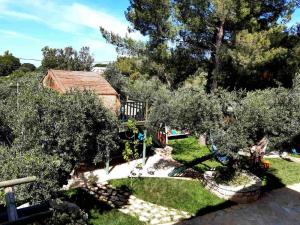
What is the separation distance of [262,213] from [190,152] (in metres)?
8.74

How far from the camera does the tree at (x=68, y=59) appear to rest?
51.7 m

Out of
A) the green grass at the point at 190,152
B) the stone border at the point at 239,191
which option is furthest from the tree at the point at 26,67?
the stone border at the point at 239,191

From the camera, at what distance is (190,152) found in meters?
20.5

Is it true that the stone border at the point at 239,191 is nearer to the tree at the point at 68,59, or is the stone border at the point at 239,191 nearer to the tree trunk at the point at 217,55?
the tree trunk at the point at 217,55

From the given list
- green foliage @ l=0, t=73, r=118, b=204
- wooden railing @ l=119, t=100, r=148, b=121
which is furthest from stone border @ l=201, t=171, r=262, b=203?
green foliage @ l=0, t=73, r=118, b=204

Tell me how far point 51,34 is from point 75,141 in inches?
2729

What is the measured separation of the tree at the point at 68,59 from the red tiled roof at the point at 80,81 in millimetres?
33169

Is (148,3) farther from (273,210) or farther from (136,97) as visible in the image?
(273,210)

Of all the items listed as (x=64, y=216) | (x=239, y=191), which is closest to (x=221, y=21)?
(x=239, y=191)

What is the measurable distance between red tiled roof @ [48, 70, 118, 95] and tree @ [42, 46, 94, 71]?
3317 cm

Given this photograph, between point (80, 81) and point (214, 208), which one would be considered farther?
point (80, 81)

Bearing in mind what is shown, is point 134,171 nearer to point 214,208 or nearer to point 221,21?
point 214,208

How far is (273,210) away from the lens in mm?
12352

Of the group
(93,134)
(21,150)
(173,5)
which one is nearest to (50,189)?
(21,150)
